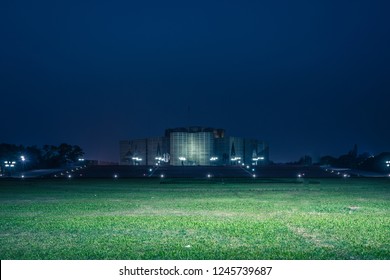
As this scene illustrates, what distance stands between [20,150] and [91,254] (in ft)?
278

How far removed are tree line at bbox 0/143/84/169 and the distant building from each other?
38282 mm

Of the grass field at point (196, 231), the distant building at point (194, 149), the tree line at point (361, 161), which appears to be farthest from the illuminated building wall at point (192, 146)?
the grass field at point (196, 231)

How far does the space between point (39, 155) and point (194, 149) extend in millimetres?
52256

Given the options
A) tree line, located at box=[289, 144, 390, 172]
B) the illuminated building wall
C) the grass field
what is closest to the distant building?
the illuminated building wall

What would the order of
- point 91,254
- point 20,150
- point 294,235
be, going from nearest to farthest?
point 91,254
point 294,235
point 20,150

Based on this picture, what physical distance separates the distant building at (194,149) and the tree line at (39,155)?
38.3 m

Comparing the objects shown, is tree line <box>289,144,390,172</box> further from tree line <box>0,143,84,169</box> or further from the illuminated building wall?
tree line <box>0,143,84,169</box>

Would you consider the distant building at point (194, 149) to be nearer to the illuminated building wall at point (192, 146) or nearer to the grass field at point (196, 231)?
the illuminated building wall at point (192, 146)

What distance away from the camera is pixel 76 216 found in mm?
17391

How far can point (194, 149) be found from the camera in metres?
144

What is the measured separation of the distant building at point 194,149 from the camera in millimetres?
143000

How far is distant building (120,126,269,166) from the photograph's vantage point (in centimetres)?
14300

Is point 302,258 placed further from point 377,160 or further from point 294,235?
point 377,160
